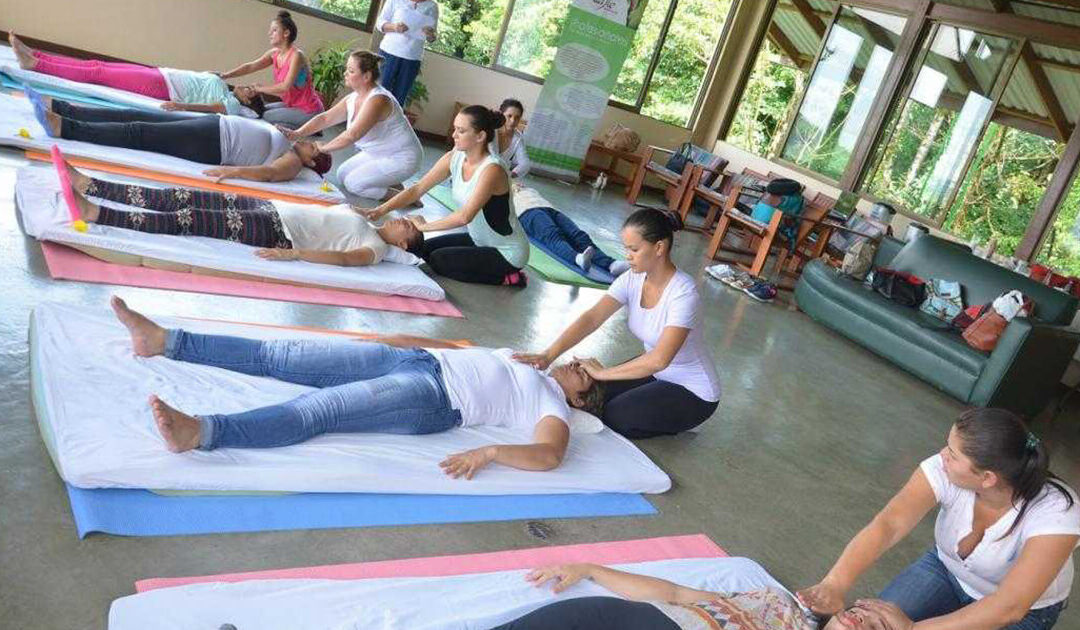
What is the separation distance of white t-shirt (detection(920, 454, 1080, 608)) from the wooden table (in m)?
7.85

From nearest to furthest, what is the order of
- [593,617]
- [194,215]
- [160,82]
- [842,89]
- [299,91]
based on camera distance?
[593,617]
[194,215]
[160,82]
[299,91]
[842,89]

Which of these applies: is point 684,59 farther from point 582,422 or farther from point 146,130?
point 582,422

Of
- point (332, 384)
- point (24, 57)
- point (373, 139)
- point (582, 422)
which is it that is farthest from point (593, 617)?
point (24, 57)

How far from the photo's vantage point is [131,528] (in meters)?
1.89

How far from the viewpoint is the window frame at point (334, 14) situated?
7.77 metres

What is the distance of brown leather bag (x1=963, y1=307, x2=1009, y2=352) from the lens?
5.13 m

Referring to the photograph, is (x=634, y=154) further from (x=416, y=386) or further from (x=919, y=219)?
(x=416, y=386)

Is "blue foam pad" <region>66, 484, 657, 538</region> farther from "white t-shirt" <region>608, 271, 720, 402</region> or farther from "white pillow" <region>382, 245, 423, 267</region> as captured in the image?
"white pillow" <region>382, 245, 423, 267</region>

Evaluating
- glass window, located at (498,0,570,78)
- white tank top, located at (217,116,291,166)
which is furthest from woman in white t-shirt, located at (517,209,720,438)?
glass window, located at (498,0,570,78)

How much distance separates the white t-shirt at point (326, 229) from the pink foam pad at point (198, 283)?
25 cm

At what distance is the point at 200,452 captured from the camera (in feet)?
6.97

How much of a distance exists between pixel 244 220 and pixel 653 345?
1.86 meters

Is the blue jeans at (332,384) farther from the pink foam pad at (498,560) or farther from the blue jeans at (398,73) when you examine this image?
the blue jeans at (398,73)

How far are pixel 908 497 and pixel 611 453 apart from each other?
3.55 feet
